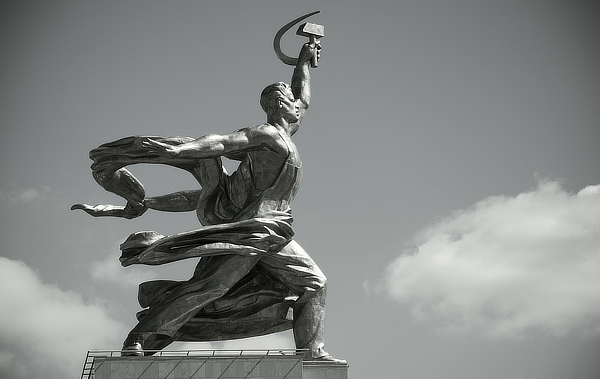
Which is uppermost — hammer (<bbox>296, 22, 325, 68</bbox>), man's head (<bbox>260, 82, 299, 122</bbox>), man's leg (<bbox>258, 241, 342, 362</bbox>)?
hammer (<bbox>296, 22, 325, 68</bbox>)

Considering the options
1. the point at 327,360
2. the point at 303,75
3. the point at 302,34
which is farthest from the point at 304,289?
the point at 302,34

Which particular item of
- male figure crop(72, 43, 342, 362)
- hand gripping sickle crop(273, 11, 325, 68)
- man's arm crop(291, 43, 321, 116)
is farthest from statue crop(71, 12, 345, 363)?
hand gripping sickle crop(273, 11, 325, 68)

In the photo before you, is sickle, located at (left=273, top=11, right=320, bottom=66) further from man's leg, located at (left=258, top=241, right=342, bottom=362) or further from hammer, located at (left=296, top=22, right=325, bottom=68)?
man's leg, located at (left=258, top=241, right=342, bottom=362)

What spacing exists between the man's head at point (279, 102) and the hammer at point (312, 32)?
1.08 meters

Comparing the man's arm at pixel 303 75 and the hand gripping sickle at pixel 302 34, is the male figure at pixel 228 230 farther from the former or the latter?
the hand gripping sickle at pixel 302 34

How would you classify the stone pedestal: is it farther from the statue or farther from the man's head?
the man's head

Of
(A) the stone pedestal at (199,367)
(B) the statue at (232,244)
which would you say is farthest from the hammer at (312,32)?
(A) the stone pedestal at (199,367)

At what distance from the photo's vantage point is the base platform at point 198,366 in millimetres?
15750

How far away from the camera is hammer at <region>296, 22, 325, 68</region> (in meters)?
18.8

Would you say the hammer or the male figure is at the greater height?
the hammer

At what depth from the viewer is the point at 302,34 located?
18.8 metres

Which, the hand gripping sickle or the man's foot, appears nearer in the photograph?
the man's foot

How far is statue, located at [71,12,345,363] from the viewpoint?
653 inches

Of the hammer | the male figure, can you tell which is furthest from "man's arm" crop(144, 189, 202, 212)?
the hammer
